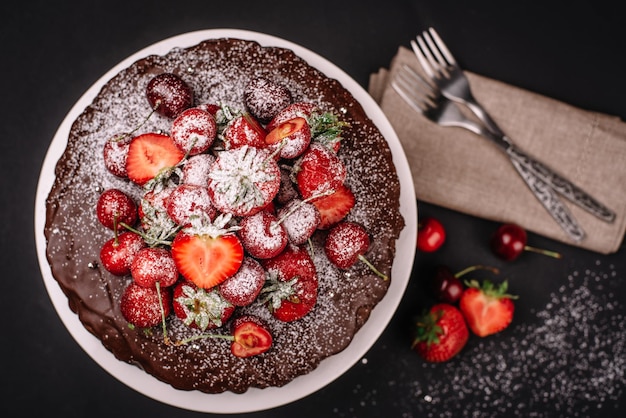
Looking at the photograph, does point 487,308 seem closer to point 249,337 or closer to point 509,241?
point 509,241

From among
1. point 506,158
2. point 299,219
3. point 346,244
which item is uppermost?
point 299,219

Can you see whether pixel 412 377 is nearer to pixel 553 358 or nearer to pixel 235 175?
pixel 553 358

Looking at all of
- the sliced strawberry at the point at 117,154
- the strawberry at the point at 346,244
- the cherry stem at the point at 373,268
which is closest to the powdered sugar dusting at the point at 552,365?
the cherry stem at the point at 373,268

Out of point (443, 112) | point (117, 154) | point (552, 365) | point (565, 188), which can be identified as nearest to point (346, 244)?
point (117, 154)

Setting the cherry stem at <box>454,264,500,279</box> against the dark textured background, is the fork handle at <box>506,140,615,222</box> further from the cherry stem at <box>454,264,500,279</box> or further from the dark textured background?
the cherry stem at <box>454,264,500,279</box>

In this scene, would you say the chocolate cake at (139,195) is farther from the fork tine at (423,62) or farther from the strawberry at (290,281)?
the fork tine at (423,62)

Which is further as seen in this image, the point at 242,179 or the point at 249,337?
the point at 249,337

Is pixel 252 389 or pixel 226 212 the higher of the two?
pixel 226 212

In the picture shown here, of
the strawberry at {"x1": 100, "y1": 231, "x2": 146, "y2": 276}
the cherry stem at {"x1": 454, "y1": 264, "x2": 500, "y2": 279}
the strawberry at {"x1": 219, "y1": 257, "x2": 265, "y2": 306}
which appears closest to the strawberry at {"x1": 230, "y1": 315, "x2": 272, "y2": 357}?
the strawberry at {"x1": 219, "y1": 257, "x2": 265, "y2": 306}
